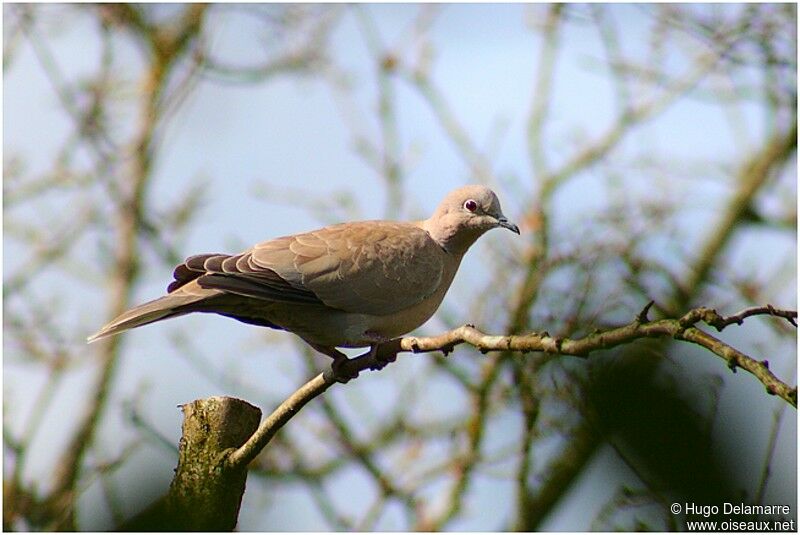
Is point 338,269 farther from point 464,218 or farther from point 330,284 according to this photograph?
point 464,218

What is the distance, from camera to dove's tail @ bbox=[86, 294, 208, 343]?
402cm

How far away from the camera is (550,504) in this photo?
525cm

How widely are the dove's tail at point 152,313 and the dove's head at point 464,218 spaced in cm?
144

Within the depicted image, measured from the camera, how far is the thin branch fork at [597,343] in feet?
7.06

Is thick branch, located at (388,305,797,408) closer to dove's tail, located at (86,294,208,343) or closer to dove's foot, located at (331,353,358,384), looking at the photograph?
dove's foot, located at (331,353,358,384)

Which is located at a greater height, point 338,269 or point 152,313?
point 338,269

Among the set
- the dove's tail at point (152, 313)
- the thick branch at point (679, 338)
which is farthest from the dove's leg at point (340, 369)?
the thick branch at point (679, 338)

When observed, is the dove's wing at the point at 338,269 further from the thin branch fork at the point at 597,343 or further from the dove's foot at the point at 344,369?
the thin branch fork at the point at 597,343

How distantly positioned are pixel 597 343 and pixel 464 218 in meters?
2.64

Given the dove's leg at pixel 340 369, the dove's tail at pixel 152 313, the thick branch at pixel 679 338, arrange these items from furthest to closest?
the dove's tail at pixel 152 313 → the dove's leg at pixel 340 369 → the thick branch at pixel 679 338

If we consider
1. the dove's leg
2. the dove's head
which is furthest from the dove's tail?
the dove's head

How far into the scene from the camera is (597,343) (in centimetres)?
246

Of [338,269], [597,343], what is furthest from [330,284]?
[597,343]

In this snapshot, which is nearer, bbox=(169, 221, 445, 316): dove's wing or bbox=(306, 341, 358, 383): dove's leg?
bbox=(306, 341, 358, 383): dove's leg
